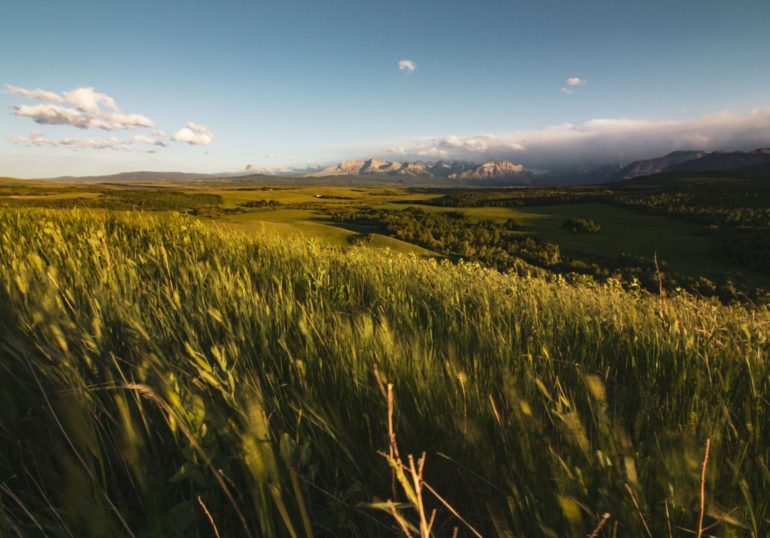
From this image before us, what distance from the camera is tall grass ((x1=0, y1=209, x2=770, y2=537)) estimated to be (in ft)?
3.15

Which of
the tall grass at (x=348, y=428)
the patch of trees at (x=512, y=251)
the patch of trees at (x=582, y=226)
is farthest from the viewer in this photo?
the patch of trees at (x=582, y=226)

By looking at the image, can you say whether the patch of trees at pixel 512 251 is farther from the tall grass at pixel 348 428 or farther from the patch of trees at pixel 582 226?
the tall grass at pixel 348 428

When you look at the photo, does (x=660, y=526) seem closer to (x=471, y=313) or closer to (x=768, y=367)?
(x=768, y=367)

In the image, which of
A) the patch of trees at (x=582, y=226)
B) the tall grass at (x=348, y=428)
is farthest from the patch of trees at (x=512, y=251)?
the tall grass at (x=348, y=428)

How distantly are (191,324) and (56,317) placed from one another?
71 centimetres

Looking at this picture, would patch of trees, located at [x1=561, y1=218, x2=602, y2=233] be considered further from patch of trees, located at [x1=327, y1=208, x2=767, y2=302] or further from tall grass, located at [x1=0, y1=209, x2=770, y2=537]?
tall grass, located at [x1=0, y1=209, x2=770, y2=537]

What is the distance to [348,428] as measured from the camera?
145 centimetres

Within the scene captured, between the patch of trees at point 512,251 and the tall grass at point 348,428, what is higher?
the tall grass at point 348,428

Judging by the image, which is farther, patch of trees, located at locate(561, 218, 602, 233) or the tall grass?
patch of trees, located at locate(561, 218, 602, 233)

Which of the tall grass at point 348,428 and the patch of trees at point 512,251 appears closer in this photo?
the tall grass at point 348,428

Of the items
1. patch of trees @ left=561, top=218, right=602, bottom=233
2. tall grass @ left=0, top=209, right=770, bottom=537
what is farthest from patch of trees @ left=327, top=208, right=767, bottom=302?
tall grass @ left=0, top=209, right=770, bottom=537

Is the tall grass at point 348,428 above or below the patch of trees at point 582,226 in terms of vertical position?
above

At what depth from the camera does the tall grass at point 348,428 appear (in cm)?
96

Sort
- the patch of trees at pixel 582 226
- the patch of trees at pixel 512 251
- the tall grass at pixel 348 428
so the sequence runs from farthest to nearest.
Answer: the patch of trees at pixel 582 226 < the patch of trees at pixel 512 251 < the tall grass at pixel 348 428
